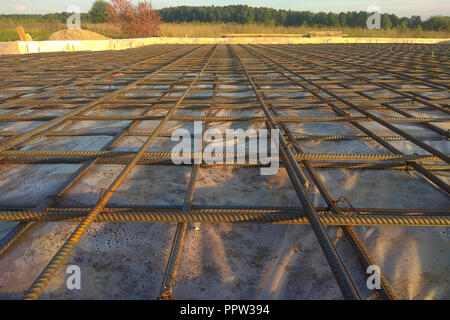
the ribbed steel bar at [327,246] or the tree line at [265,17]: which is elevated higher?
the tree line at [265,17]

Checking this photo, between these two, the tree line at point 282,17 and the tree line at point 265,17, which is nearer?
the tree line at point 265,17

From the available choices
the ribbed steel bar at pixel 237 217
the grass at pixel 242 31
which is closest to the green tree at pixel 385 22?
the grass at pixel 242 31

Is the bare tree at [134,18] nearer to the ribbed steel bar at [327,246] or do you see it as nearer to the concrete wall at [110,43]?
the concrete wall at [110,43]

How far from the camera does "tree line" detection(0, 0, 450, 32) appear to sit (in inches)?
1671

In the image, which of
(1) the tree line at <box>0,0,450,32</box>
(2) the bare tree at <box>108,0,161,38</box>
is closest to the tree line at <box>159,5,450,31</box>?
(1) the tree line at <box>0,0,450,32</box>

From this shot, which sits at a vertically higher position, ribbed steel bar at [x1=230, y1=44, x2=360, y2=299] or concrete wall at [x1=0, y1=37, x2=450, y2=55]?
concrete wall at [x1=0, y1=37, x2=450, y2=55]

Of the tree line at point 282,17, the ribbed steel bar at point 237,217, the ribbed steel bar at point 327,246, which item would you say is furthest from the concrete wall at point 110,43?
the tree line at point 282,17

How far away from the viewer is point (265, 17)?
4897 centimetres

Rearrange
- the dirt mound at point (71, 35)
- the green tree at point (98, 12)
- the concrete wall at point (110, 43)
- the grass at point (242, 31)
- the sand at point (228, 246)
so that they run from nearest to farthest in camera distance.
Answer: the sand at point (228, 246) < the concrete wall at point (110, 43) < the dirt mound at point (71, 35) < the grass at point (242, 31) < the green tree at point (98, 12)

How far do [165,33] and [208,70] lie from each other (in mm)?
23893

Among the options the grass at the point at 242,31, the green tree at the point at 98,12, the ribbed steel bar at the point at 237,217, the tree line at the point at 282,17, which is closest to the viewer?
the ribbed steel bar at the point at 237,217

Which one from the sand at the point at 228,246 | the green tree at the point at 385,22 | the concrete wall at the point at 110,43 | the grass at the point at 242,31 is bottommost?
the sand at the point at 228,246

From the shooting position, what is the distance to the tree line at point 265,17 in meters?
42.4

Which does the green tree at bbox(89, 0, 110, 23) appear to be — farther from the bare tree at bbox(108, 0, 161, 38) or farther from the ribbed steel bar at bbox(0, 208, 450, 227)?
the ribbed steel bar at bbox(0, 208, 450, 227)
